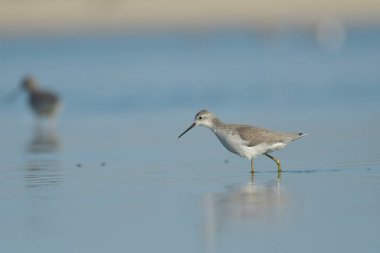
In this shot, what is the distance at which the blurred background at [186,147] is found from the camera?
26.1 ft

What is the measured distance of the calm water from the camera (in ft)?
25.6

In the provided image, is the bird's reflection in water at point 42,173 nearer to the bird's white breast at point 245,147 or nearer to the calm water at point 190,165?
the calm water at point 190,165

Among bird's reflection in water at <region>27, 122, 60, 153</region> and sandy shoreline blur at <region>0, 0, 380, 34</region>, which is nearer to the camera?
bird's reflection in water at <region>27, 122, 60, 153</region>

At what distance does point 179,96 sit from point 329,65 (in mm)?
7257

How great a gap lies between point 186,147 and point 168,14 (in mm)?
38829

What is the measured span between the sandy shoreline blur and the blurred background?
7.82 meters

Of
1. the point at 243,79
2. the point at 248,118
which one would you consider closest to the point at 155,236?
the point at 248,118

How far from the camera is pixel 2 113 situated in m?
20.1

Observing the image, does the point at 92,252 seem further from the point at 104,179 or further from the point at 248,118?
the point at 248,118

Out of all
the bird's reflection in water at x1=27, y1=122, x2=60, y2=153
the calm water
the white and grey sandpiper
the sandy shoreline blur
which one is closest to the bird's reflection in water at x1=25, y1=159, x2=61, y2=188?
the calm water

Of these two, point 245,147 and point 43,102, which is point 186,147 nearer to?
point 245,147

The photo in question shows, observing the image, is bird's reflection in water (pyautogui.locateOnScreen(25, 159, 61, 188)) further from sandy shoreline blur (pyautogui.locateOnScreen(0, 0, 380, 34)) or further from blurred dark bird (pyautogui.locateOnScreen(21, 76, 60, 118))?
sandy shoreline blur (pyautogui.locateOnScreen(0, 0, 380, 34))

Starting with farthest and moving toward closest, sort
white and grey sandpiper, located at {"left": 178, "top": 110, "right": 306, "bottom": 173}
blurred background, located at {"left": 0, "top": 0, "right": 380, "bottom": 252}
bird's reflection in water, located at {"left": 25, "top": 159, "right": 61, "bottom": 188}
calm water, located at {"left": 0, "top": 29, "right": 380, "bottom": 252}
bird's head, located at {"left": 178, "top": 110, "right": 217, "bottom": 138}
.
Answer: bird's head, located at {"left": 178, "top": 110, "right": 217, "bottom": 138} < white and grey sandpiper, located at {"left": 178, "top": 110, "right": 306, "bottom": 173} < bird's reflection in water, located at {"left": 25, "top": 159, "right": 61, "bottom": 188} < blurred background, located at {"left": 0, "top": 0, "right": 380, "bottom": 252} < calm water, located at {"left": 0, "top": 29, "right": 380, "bottom": 252}

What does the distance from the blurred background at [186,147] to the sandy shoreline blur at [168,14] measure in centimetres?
782
